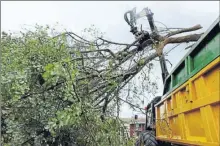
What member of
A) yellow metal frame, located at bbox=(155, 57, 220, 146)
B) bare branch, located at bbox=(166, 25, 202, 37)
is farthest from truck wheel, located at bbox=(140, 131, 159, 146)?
yellow metal frame, located at bbox=(155, 57, 220, 146)

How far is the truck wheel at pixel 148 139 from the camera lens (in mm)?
6586

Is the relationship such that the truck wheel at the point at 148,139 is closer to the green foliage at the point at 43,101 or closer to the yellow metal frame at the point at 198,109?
the green foliage at the point at 43,101

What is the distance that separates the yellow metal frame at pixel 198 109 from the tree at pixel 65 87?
1299mm

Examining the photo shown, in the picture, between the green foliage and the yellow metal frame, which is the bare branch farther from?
the yellow metal frame

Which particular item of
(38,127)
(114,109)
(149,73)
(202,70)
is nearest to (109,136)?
(114,109)

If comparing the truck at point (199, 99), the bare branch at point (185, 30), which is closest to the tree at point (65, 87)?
the bare branch at point (185, 30)

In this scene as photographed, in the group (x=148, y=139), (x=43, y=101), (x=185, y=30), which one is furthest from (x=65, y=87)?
(x=185, y=30)

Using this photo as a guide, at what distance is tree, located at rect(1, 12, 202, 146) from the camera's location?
5.12 metres

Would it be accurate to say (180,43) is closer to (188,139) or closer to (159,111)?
(159,111)

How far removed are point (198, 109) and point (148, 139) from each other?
150 inches

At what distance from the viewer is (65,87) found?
520 centimetres

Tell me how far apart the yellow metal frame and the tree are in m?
1.30

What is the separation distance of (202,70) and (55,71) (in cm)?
195

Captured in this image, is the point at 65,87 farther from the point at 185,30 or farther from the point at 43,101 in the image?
the point at 185,30
